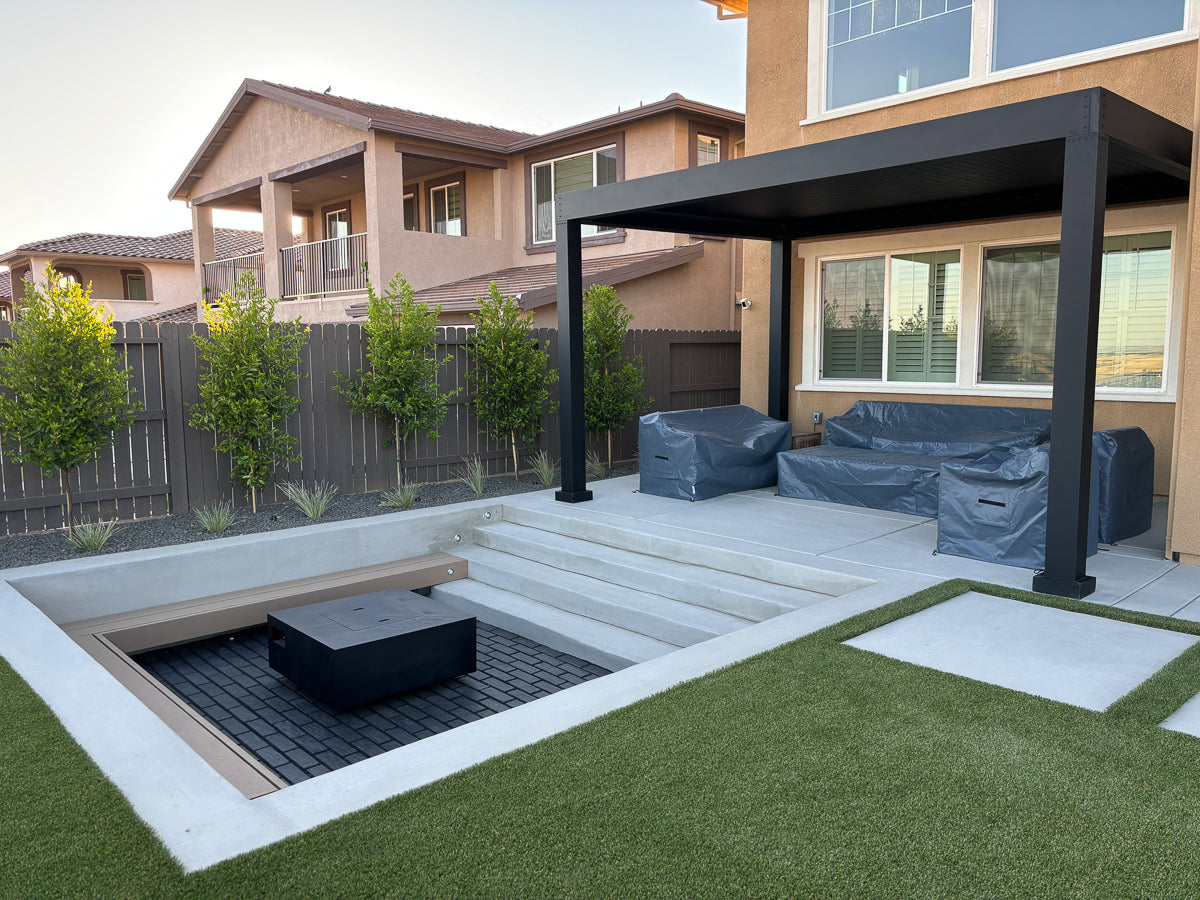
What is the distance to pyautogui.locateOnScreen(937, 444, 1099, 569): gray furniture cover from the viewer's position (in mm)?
5695

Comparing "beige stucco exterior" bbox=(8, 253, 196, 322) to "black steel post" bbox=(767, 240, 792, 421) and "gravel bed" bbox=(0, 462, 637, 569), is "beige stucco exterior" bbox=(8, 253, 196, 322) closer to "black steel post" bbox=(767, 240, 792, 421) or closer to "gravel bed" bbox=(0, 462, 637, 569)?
"gravel bed" bbox=(0, 462, 637, 569)

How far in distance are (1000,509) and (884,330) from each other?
14.6ft

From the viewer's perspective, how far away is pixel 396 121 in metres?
16.0

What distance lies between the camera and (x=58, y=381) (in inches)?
262

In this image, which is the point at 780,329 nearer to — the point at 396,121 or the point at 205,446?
the point at 205,446

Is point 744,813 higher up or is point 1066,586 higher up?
point 1066,586

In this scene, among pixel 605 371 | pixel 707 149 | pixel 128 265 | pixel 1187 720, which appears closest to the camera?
pixel 1187 720

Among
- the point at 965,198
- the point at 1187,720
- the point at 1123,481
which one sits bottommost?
the point at 1187,720

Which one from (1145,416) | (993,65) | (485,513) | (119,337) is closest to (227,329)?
(119,337)

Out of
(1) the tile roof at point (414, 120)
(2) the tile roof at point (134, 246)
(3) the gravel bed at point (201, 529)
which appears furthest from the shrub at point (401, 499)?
(2) the tile roof at point (134, 246)

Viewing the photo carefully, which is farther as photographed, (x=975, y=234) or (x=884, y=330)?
(x=884, y=330)

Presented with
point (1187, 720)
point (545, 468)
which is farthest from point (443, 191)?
point (1187, 720)

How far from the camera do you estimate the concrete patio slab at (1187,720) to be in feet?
11.2

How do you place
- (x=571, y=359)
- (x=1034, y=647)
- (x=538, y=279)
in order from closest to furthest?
(x=1034, y=647)
(x=571, y=359)
(x=538, y=279)
